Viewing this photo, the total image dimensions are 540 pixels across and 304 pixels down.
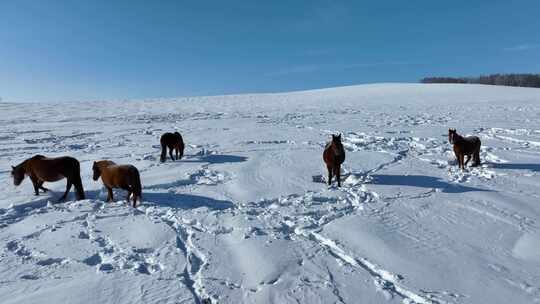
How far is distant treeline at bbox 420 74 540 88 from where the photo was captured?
75.1 meters

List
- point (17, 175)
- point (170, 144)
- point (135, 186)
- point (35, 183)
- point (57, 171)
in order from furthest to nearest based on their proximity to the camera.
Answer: point (170, 144) → point (17, 175) → point (35, 183) → point (57, 171) → point (135, 186)

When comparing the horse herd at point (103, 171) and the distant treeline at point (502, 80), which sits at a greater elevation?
the distant treeline at point (502, 80)

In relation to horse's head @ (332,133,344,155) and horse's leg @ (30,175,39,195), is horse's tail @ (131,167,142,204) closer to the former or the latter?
horse's leg @ (30,175,39,195)

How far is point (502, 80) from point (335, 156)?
275 feet

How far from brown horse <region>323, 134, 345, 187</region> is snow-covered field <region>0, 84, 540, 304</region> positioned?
45 cm

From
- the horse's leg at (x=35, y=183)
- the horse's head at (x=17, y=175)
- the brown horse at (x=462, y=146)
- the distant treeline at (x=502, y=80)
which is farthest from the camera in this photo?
Answer: the distant treeline at (x=502, y=80)

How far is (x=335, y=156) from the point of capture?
973 cm

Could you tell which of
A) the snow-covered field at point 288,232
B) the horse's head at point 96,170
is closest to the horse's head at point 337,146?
the snow-covered field at point 288,232

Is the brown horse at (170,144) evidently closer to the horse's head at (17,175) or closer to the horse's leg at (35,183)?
the horse's head at (17,175)

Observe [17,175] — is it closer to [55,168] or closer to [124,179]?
[55,168]

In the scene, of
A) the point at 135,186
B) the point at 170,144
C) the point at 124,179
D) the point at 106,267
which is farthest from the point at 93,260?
the point at 170,144

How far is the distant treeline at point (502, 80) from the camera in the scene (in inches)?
2957

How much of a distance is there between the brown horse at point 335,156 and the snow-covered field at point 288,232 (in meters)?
0.45

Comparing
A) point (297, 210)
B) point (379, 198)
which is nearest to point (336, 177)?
point (379, 198)
